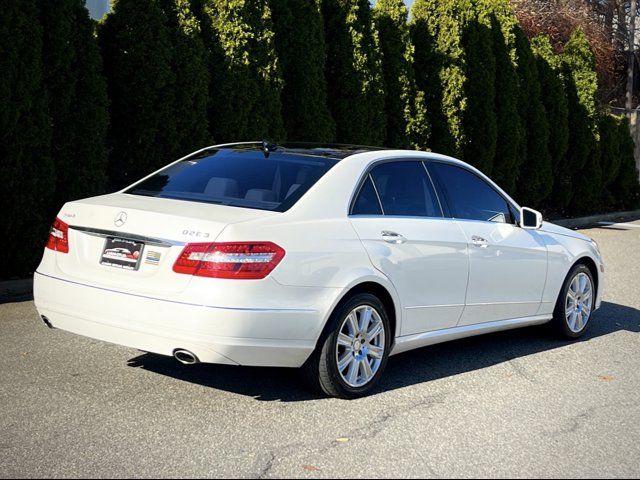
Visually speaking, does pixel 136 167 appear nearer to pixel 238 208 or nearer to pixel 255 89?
pixel 255 89

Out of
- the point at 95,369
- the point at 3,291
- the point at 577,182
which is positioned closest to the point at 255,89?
the point at 3,291

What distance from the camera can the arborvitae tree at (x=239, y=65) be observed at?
1270 cm

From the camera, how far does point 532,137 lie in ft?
65.0

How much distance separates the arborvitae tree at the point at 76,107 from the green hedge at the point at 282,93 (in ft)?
0.05

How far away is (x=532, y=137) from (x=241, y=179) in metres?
14.0

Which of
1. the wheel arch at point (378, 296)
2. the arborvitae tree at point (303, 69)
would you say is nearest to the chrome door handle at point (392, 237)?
the wheel arch at point (378, 296)

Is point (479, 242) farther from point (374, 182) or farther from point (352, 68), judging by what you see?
point (352, 68)

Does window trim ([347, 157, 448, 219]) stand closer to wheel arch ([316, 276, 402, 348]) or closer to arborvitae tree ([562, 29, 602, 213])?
wheel arch ([316, 276, 402, 348])

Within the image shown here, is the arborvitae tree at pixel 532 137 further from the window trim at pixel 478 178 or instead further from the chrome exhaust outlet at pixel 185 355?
the chrome exhaust outlet at pixel 185 355

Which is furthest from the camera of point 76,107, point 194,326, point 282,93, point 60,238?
point 282,93

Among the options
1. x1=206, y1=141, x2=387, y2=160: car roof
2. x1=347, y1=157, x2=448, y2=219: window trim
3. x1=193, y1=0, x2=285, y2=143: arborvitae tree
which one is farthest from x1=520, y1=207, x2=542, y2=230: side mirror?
x1=193, y1=0, x2=285, y2=143: arborvitae tree

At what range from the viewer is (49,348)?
7512mm

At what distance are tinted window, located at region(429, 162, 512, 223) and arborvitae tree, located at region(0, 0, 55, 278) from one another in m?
4.56

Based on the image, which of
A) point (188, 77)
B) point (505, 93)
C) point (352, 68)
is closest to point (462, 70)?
point (505, 93)
